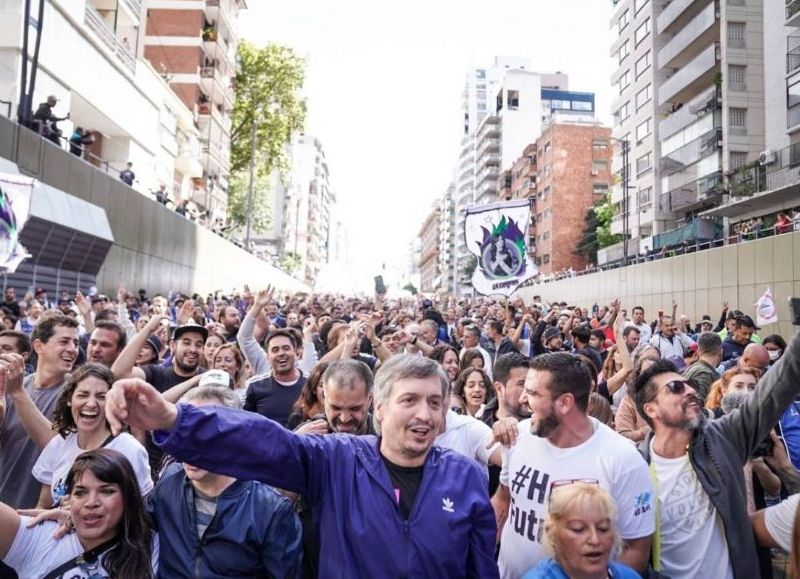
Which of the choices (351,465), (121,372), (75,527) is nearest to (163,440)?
(351,465)

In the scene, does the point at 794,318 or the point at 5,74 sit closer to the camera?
the point at 794,318

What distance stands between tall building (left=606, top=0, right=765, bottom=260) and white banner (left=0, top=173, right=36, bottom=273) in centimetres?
3199

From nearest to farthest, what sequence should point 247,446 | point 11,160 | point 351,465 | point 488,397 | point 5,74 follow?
point 247,446
point 351,465
point 488,397
point 11,160
point 5,74

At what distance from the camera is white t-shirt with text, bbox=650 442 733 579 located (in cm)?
304

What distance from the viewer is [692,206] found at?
133 feet

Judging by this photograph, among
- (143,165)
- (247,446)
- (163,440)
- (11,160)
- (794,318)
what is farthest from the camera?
(143,165)

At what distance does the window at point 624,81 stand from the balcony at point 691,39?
213 inches

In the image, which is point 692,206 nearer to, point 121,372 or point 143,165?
point 143,165

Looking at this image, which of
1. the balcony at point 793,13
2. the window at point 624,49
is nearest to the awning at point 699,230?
the balcony at point 793,13

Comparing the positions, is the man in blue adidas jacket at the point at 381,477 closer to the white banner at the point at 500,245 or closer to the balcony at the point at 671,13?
the white banner at the point at 500,245

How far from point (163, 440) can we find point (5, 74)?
20459mm

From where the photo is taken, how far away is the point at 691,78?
126 feet

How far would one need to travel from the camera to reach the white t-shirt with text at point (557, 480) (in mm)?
2902

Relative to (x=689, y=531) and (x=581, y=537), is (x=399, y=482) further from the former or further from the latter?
(x=689, y=531)
